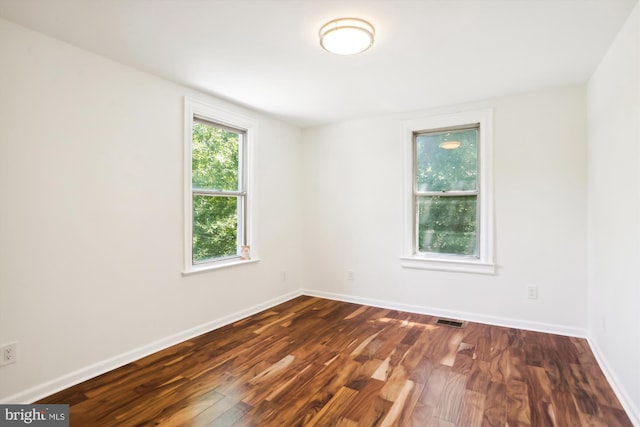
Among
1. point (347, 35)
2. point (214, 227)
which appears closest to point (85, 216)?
point (214, 227)

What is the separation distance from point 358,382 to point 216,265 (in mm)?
1880

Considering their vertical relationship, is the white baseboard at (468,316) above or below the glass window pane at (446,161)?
below

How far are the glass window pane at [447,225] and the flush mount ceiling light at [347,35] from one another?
7.20ft

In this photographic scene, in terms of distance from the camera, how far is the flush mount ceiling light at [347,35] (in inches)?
78.7

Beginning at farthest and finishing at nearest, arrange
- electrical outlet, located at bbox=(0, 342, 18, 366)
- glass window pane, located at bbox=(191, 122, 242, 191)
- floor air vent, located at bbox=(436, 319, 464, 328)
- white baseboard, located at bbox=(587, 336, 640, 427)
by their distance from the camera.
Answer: floor air vent, located at bbox=(436, 319, 464, 328), glass window pane, located at bbox=(191, 122, 242, 191), electrical outlet, located at bbox=(0, 342, 18, 366), white baseboard, located at bbox=(587, 336, 640, 427)

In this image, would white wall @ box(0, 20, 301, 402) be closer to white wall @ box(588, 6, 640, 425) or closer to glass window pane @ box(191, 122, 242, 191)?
glass window pane @ box(191, 122, 242, 191)

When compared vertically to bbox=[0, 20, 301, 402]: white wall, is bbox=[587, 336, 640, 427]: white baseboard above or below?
below

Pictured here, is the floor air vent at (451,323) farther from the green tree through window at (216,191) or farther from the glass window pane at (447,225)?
the green tree through window at (216,191)

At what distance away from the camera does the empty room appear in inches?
77.4

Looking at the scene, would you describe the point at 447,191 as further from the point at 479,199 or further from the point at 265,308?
the point at 265,308

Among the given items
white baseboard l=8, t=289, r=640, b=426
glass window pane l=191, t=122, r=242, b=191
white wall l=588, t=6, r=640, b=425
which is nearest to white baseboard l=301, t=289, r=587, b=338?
white baseboard l=8, t=289, r=640, b=426

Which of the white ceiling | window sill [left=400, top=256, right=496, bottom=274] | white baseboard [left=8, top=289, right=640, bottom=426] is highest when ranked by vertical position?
the white ceiling

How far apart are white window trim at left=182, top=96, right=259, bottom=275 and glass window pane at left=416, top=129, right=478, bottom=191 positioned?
204 centimetres

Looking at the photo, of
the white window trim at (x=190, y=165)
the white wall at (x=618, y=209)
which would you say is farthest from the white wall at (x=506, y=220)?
the white window trim at (x=190, y=165)
